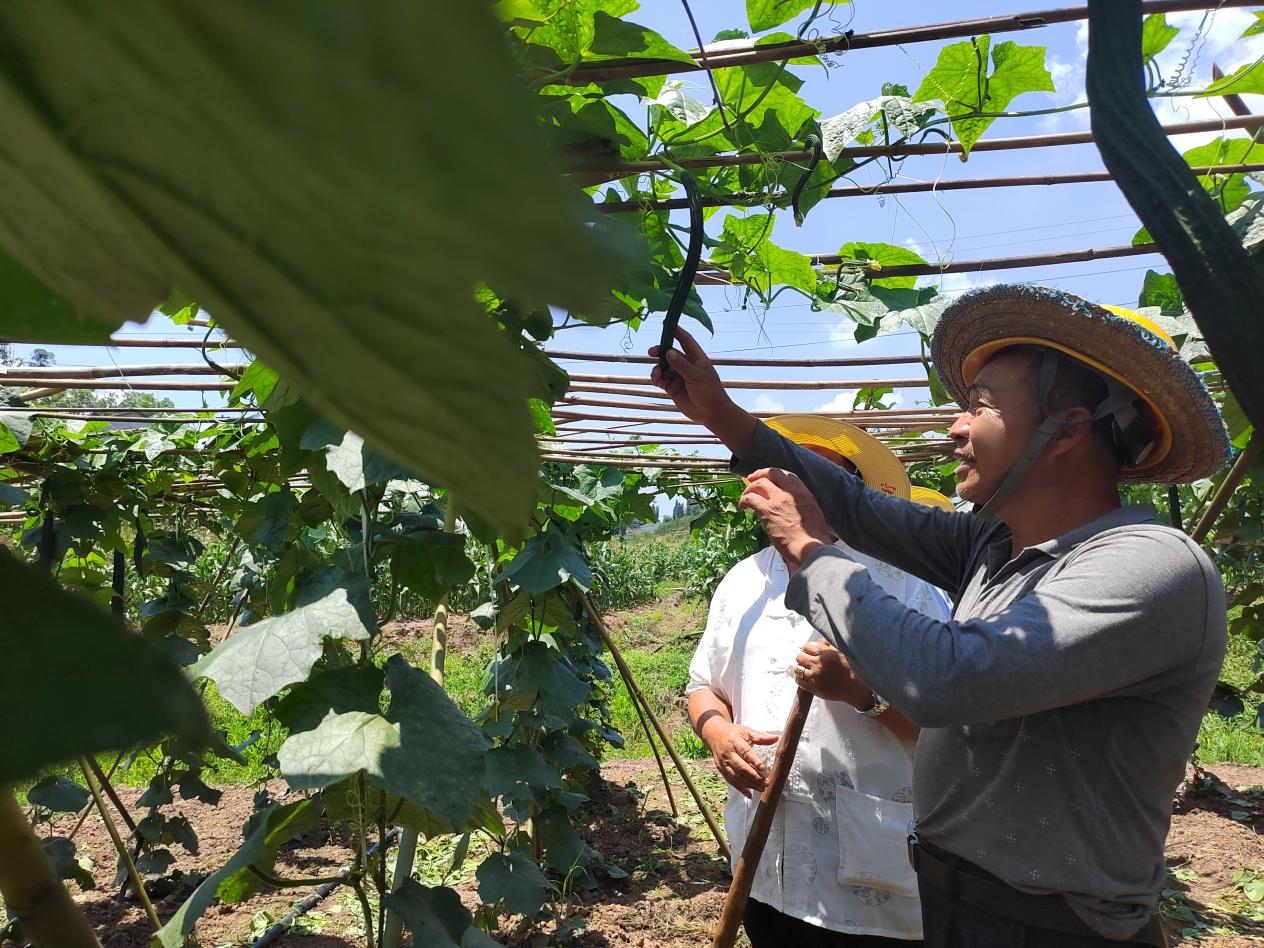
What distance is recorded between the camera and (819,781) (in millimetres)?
1807

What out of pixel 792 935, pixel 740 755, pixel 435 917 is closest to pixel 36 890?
pixel 435 917

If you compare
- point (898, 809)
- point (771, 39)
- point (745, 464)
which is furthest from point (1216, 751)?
point (771, 39)

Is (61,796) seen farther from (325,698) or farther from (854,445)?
(854,445)

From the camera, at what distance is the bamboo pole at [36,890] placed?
185 millimetres

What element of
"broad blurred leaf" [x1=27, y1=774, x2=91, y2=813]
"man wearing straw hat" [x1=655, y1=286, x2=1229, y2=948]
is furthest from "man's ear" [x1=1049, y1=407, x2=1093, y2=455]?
"broad blurred leaf" [x1=27, y1=774, x2=91, y2=813]

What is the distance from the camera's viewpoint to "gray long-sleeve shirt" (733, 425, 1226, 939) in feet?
3.65

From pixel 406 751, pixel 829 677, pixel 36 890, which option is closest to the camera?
pixel 36 890

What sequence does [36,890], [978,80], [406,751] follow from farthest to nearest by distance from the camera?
[978,80] → [406,751] → [36,890]

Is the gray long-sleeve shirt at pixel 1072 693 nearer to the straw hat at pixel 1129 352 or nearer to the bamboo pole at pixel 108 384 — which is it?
the straw hat at pixel 1129 352

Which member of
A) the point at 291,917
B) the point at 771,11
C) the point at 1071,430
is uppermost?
the point at 771,11

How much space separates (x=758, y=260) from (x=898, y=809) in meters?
1.09

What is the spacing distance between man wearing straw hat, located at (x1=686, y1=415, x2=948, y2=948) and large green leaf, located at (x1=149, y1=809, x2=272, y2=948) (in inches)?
38.5

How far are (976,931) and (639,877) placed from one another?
2.98 meters

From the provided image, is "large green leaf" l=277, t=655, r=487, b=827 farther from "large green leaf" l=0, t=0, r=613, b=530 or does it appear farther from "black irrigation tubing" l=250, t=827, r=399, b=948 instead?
"black irrigation tubing" l=250, t=827, r=399, b=948
